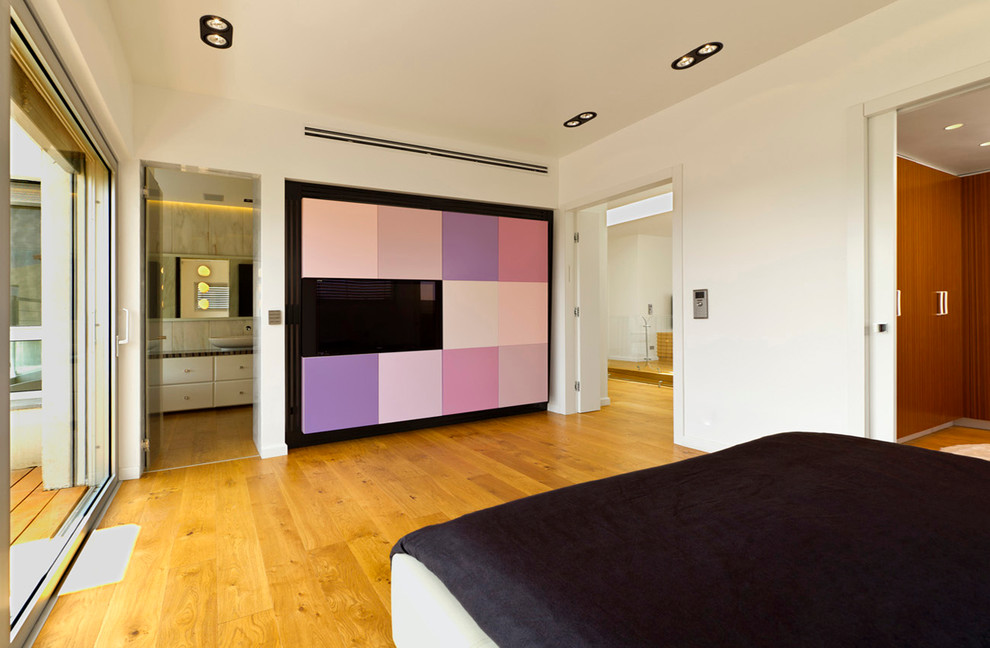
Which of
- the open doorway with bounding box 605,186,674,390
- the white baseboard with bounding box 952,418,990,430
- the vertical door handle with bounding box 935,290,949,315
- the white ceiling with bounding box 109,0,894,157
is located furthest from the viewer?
the open doorway with bounding box 605,186,674,390

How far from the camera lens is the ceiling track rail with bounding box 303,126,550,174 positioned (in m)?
3.99

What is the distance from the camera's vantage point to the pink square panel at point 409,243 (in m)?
4.27

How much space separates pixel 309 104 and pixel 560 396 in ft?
11.6

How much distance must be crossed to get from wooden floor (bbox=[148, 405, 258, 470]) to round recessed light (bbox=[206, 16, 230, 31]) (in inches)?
112

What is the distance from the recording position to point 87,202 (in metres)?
2.76

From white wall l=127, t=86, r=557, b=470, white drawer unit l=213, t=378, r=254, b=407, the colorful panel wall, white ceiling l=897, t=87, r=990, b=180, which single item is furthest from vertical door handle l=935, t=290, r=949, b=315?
white drawer unit l=213, t=378, r=254, b=407

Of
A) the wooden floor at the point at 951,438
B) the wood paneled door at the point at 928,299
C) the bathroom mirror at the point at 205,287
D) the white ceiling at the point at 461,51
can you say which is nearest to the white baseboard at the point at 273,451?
the white ceiling at the point at 461,51

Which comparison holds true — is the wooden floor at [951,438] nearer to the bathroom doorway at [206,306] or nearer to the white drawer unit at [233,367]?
the bathroom doorway at [206,306]

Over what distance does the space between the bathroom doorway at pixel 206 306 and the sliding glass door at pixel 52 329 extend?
1.73m

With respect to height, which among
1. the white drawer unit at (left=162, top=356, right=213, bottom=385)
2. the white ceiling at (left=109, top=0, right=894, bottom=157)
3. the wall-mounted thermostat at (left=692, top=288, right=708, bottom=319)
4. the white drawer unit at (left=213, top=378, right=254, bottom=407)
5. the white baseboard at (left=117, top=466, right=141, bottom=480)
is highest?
the white ceiling at (left=109, top=0, right=894, bottom=157)

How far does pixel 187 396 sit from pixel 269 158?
3054 mm

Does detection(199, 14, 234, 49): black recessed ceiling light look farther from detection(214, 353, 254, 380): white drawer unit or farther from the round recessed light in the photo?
detection(214, 353, 254, 380): white drawer unit

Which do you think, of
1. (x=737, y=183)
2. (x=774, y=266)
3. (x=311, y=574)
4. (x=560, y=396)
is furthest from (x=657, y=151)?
(x=311, y=574)

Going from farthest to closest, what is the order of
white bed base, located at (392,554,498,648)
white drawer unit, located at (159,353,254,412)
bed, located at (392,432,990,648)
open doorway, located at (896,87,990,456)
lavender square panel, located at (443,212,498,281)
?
white drawer unit, located at (159,353,254,412)
lavender square panel, located at (443,212,498,281)
open doorway, located at (896,87,990,456)
white bed base, located at (392,554,498,648)
bed, located at (392,432,990,648)
